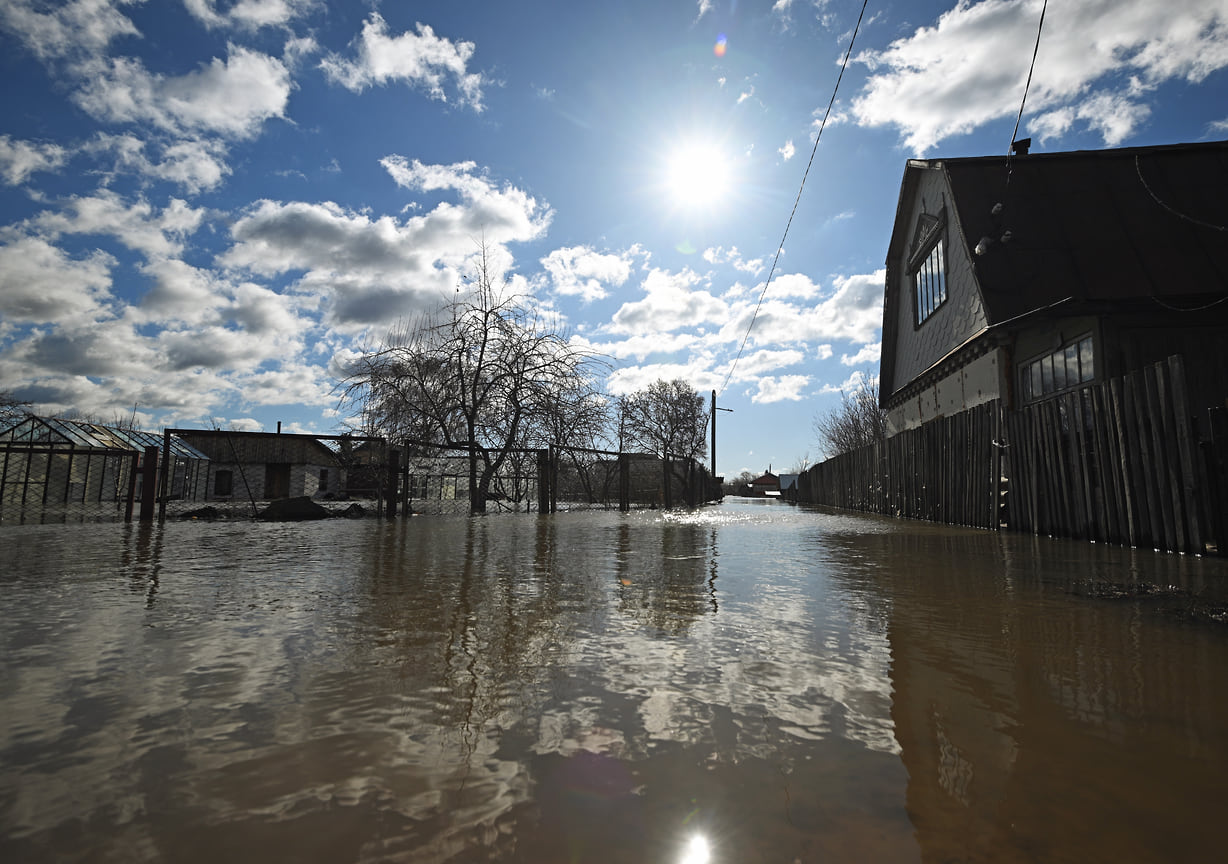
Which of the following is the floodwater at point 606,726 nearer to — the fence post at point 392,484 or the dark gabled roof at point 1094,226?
the fence post at point 392,484

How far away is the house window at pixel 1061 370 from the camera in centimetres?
850

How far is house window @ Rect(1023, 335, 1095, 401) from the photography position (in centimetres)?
850

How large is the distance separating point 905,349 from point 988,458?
26.3ft

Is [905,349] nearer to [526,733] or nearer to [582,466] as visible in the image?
[582,466]

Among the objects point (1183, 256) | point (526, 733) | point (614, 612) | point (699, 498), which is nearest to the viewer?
point (526, 733)

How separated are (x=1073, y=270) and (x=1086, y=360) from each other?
2.32 metres

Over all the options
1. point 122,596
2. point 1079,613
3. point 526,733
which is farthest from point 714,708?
point 122,596

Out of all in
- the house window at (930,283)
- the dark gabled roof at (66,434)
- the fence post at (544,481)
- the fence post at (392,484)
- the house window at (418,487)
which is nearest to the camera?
the fence post at (392,484)

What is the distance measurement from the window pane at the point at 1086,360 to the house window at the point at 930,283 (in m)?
4.17

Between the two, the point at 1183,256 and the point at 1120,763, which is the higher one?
the point at 1183,256

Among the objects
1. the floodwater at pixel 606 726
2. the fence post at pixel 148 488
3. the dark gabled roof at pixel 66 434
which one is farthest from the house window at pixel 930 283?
the dark gabled roof at pixel 66 434

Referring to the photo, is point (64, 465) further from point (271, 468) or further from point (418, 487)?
point (271, 468)

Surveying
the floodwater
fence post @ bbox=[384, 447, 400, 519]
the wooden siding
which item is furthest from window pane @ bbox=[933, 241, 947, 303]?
the floodwater

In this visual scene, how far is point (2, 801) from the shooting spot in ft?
3.12
